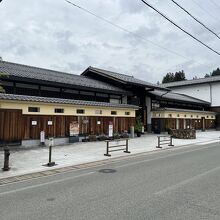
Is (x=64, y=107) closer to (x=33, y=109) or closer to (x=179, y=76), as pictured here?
(x=33, y=109)

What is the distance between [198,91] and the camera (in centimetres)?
5381

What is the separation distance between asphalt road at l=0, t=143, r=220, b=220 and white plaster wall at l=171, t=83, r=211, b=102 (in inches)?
1750

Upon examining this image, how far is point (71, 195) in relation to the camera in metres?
7.10

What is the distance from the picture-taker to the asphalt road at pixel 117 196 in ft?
18.4

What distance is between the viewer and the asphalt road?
5.62m

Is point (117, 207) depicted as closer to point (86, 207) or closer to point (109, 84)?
point (86, 207)

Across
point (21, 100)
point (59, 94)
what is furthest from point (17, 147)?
point (59, 94)

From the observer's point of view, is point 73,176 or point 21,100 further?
point 21,100

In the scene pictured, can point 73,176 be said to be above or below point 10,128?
below

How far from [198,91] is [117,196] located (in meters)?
50.2

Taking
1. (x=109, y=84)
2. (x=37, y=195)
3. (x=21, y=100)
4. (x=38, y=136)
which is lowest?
(x=37, y=195)

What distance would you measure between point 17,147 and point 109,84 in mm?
16388

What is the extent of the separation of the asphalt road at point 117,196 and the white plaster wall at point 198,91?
4446 cm

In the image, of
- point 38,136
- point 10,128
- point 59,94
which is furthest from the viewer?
point 59,94
